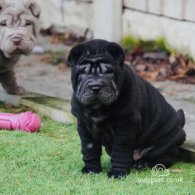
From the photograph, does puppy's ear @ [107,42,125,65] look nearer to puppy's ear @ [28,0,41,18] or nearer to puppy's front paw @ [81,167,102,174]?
puppy's front paw @ [81,167,102,174]

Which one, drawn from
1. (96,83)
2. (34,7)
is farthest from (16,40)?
(96,83)

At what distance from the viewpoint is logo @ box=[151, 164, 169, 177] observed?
5052 mm

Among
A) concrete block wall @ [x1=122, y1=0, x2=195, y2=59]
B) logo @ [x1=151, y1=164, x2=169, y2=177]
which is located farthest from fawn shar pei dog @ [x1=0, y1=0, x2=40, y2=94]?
concrete block wall @ [x1=122, y1=0, x2=195, y2=59]

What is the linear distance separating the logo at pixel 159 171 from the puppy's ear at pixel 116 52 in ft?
2.66

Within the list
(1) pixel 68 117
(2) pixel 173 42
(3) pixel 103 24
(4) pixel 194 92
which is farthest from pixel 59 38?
(1) pixel 68 117

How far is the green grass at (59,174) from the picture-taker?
468cm

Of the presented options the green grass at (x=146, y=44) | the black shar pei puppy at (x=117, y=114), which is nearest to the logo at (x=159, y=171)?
the black shar pei puppy at (x=117, y=114)

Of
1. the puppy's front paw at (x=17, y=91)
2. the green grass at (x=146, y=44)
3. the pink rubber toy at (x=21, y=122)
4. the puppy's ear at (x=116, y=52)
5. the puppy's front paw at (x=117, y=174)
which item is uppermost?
the puppy's ear at (x=116, y=52)

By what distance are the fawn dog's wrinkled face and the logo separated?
64cm

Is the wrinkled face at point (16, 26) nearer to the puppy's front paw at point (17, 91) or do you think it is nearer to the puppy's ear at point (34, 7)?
the puppy's ear at point (34, 7)

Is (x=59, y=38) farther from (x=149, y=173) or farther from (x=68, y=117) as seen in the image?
(x=149, y=173)

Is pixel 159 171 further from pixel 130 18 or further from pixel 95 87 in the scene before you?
pixel 130 18

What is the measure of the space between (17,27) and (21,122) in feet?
2.78

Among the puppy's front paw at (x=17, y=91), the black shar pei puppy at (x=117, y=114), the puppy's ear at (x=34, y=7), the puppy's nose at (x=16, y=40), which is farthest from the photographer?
the puppy's front paw at (x=17, y=91)
